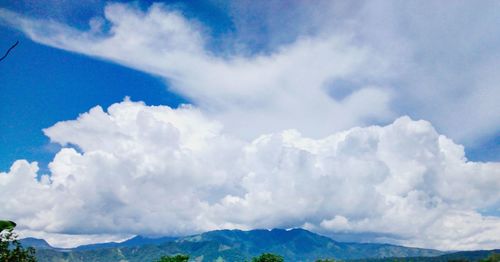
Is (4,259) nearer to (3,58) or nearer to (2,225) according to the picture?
(2,225)

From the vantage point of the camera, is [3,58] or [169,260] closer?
[3,58]

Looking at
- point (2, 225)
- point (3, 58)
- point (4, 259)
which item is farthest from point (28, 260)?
point (3, 58)

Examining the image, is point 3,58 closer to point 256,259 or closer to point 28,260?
point 28,260

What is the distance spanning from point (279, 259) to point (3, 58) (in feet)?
587

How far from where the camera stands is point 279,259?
180 m

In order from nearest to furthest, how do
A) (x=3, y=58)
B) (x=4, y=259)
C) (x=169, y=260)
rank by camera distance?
(x=3, y=58) < (x=4, y=259) < (x=169, y=260)

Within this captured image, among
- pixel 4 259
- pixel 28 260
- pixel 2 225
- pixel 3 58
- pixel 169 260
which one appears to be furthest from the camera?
pixel 169 260

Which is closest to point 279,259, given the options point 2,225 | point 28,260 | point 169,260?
point 169,260

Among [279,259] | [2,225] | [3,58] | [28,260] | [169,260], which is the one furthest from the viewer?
[279,259]

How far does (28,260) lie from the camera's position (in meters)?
69.5

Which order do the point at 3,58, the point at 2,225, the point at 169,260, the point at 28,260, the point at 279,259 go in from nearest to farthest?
the point at 3,58 < the point at 2,225 < the point at 28,260 < the point at 169,260 < the point at 279,259

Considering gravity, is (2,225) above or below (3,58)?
below

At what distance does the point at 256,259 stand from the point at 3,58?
180 m

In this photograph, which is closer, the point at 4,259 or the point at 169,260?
the point at 4,259
